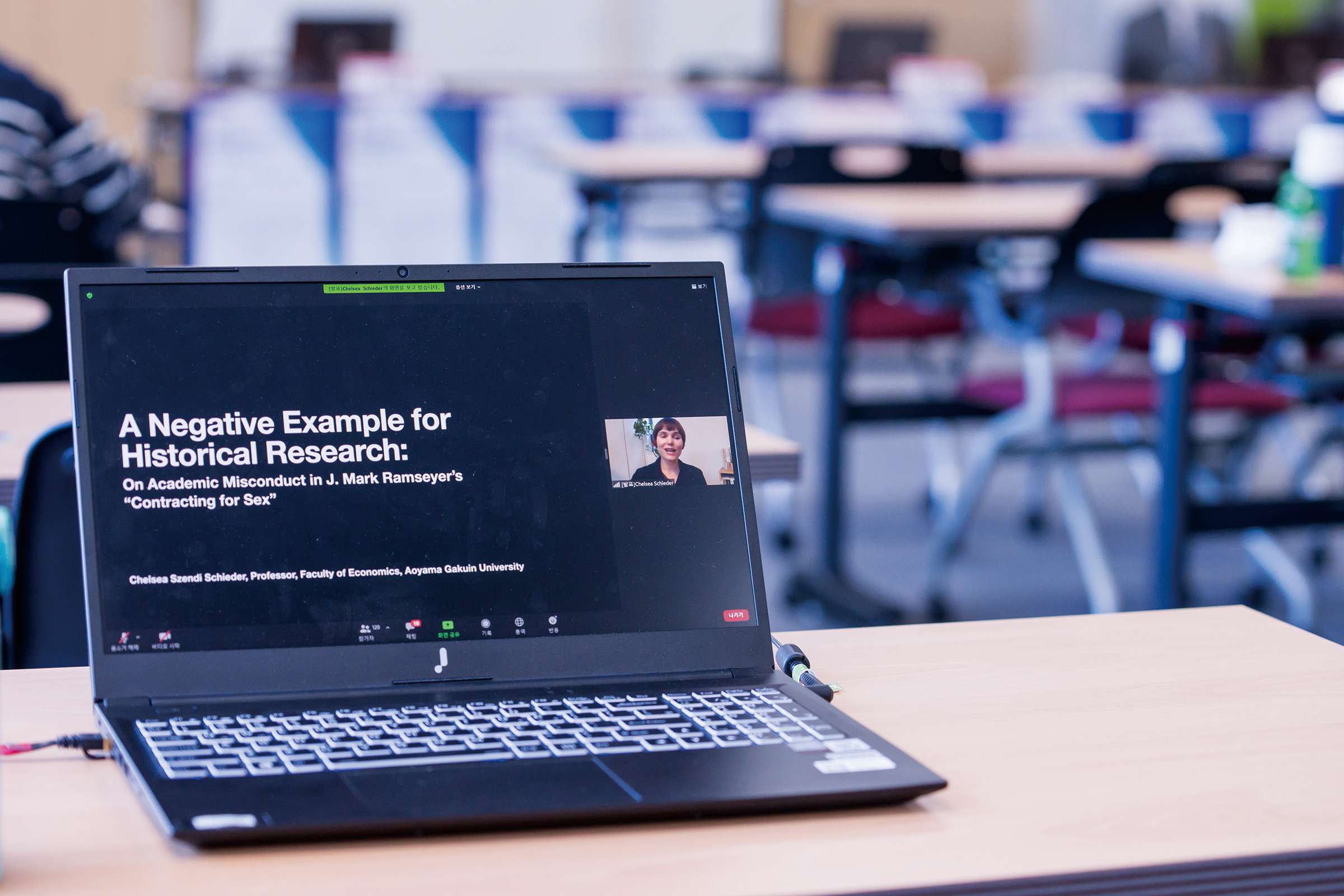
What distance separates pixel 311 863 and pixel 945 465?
349 cm

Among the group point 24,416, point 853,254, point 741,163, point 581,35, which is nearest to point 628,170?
point 741,163

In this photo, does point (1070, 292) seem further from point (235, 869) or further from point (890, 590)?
point (235, 869)

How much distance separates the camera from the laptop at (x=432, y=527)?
74cm

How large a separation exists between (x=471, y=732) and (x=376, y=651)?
97 millimetres

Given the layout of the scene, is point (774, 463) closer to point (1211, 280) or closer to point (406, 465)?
point (406, 465)

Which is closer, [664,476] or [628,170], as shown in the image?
[664,476]

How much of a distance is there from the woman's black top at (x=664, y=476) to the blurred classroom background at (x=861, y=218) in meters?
0.31

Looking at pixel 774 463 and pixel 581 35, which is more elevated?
pixel 581 35

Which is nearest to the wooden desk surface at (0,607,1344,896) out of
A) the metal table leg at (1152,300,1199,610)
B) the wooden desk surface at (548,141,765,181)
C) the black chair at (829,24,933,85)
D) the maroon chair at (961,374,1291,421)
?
the metal table leg at (1152,300,1199,610)

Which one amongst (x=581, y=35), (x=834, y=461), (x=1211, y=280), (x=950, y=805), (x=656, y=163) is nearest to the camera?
(x=950, y=805)

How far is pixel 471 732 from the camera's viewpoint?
28.8 inches

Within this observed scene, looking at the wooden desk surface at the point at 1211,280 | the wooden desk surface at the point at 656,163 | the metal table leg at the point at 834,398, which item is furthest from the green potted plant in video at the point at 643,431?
the wooden desk surface at the point at 656,163

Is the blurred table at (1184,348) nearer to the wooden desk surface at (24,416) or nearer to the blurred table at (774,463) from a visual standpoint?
the blurred table at (774,463)

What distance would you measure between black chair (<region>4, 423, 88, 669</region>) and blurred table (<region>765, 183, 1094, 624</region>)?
1.85 meters
